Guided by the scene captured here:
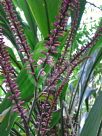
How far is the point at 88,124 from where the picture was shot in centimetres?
43

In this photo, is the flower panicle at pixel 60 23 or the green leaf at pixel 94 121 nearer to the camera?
the flower panicle at pixel 60 23

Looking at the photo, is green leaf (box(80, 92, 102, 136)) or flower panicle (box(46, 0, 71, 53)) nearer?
flower panicle (box(46, 0, 71, 53))

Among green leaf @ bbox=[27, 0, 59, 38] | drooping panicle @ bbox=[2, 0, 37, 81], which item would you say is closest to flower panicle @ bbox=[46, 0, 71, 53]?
drooping panicle @ bbox=[2, 0, 37, 81]

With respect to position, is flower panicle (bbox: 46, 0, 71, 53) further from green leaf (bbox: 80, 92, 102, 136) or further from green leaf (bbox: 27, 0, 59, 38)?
green leaf (bbox: 27, 0, 59, 38)

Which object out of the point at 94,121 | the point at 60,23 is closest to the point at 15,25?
the point at 60,23

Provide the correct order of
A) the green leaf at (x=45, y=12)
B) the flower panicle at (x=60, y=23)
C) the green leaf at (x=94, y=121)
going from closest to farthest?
1. the flower panicle at (x=60, y=23)
2. the green leaf at (x=94, y=121)
3. the green leaf at (x=45, y=12)

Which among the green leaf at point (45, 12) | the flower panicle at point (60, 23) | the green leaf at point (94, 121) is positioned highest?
the green leaf at point (45, 12)

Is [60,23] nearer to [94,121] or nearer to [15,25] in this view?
[15,25]

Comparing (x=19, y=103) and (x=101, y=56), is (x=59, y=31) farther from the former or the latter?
(x=101, y=56)

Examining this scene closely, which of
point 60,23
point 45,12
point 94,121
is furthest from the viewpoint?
point 45,12

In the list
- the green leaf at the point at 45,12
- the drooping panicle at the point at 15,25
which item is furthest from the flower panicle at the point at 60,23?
the green leaf at the point at 45,12

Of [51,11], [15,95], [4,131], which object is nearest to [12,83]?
[15,95]

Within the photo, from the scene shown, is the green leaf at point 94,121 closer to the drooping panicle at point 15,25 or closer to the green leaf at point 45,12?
the drooping panicle at point 15,25

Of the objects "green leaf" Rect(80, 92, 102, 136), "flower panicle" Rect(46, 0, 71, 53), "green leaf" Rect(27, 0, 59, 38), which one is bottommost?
"green leaf" Rect(80, 92, 102, 136)
